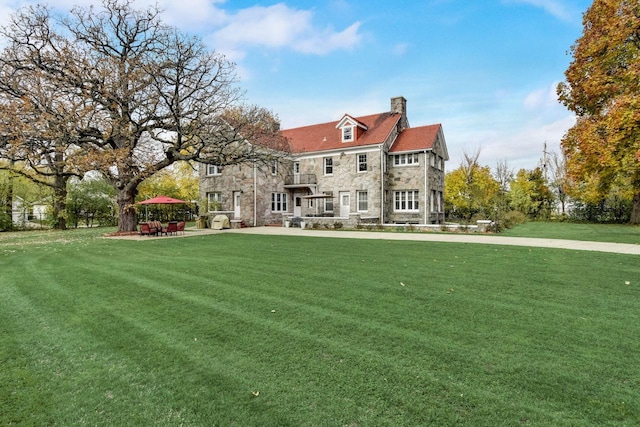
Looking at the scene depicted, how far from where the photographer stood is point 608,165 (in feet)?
46.5

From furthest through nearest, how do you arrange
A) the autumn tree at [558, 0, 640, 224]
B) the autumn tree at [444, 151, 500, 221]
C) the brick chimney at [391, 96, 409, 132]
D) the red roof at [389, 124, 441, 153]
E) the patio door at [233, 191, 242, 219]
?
the autumn tree at [444, 151, 500, 221] < the brick chimney at [391, 96, 409, 132] < the patio door at [233, 191, 242, 219] < the red roof at [389, 124, 441, 153] < the autumn tree at [558, 0, 640, 224]

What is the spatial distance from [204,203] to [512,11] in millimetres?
22246

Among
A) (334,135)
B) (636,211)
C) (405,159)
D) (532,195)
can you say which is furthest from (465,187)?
(334,135)

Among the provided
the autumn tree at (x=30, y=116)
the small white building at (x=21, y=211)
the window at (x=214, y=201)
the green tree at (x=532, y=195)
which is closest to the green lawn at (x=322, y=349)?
the autumn tree at (x=30, y=116)

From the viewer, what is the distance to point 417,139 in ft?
83.5

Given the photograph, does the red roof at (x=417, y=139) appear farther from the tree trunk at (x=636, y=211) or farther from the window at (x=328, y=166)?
the tree trunk at (x=636, y=211)

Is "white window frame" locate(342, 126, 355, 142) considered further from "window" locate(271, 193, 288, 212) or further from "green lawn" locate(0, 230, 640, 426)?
"green lawn" locate(0, 230, 640, 426)

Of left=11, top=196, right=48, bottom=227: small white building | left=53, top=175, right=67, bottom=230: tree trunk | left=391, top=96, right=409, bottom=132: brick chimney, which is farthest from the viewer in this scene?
left=391, top=96, right=409, bottom=132: brick chimney

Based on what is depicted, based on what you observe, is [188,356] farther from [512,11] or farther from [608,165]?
[608,165]

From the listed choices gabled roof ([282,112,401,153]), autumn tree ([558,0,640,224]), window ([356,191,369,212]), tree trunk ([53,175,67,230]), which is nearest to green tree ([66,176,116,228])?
tree trunk ([53,175,67,230])

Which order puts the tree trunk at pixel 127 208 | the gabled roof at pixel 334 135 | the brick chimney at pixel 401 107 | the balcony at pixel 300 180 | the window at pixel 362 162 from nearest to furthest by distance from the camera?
the tree trunk at pixel 127 208 → the window at pixel 362 162 → the gabled roof at pixel 334 135 → the balcony at pixel 300 180 → the brick chimney at pixel 401 107

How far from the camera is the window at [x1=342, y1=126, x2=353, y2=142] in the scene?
1056 inches

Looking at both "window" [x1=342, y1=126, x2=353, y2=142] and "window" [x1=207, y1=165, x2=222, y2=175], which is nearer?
"window" [x1=342, y1=126, x2=353, y2=142]

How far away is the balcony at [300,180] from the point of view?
1080 inches
